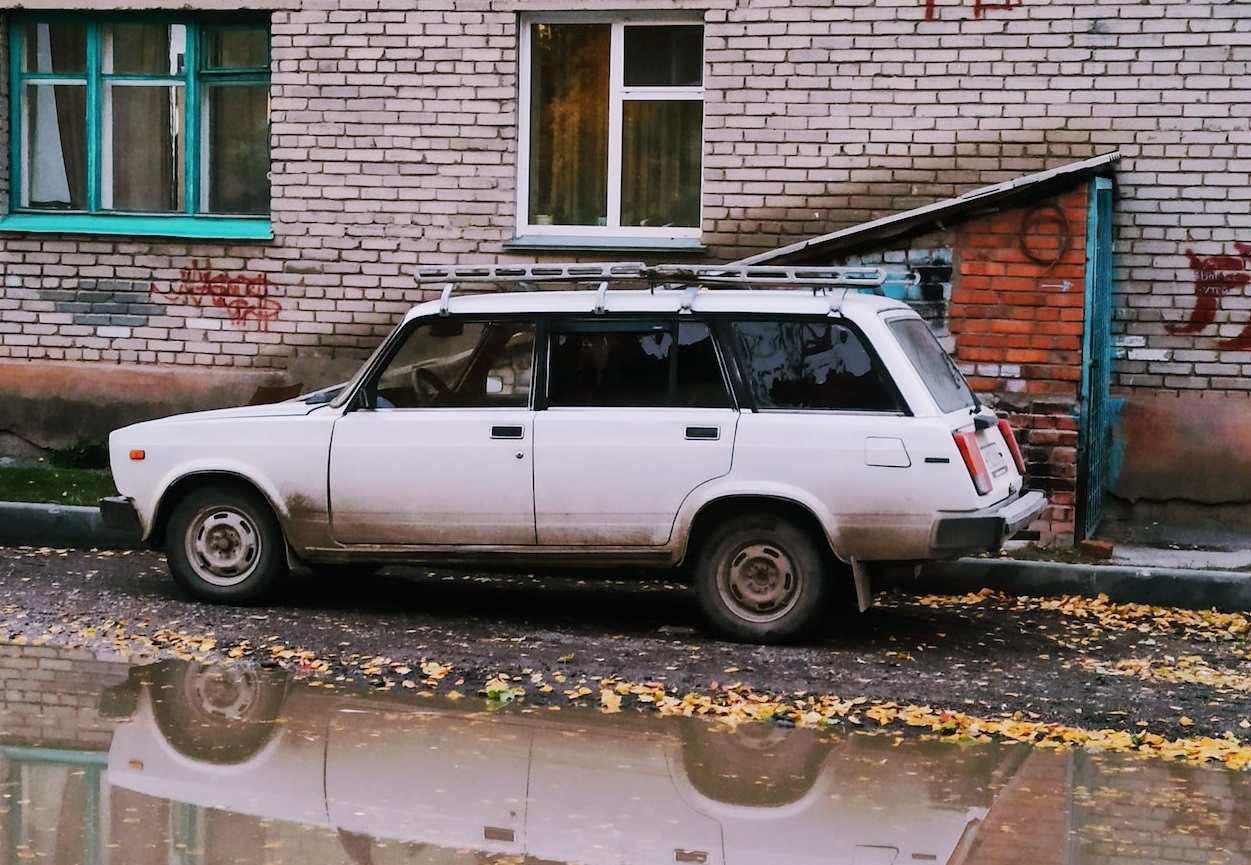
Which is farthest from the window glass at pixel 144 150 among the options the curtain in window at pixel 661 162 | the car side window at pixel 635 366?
the car side window at pixel 635 366

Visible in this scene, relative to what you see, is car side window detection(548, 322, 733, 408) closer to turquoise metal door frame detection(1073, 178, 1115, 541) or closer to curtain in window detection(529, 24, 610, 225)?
turquoise metal door frame detection(1073, 178, 1115, 541)

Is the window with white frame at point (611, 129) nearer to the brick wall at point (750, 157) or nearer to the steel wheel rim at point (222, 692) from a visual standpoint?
the brick wall at point (750, 157)

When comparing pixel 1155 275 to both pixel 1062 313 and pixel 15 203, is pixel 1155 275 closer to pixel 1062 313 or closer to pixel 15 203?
pixel 1062 313

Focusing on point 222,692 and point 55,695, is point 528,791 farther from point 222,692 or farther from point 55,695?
point 55,695

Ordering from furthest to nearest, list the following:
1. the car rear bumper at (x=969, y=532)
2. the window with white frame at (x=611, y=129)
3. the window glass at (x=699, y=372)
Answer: the window with white frame at (x=611, y=129), the window glass at (x=699, y=372), the car rear bumper at (x=969, y=532)

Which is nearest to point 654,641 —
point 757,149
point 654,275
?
point 654,275

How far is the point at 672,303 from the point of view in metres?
7.99

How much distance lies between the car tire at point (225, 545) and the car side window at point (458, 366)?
0.83m

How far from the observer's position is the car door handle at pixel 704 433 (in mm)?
7746

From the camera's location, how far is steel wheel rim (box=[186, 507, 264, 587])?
838cm

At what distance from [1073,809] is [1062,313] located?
5.12 m

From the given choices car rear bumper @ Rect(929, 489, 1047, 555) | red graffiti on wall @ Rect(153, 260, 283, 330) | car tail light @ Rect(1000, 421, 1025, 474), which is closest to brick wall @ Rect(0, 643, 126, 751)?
car rear bumper @ Rect(929, 489, 1047, 555)

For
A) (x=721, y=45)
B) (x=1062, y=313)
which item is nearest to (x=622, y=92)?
(x=721, y=45)

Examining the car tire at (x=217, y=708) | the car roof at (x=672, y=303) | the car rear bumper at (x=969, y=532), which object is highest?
the car roof at (x=672, y=303)
